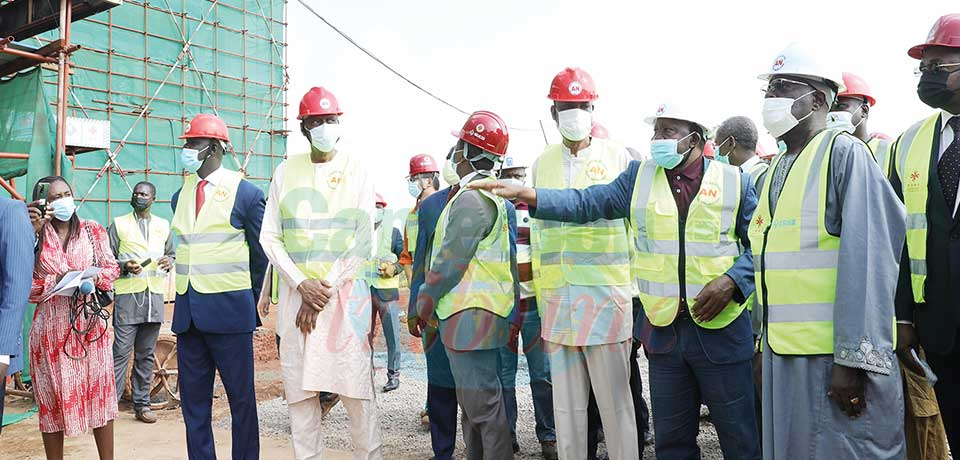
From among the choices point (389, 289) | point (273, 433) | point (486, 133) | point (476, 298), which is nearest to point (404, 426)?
point (273, 433)

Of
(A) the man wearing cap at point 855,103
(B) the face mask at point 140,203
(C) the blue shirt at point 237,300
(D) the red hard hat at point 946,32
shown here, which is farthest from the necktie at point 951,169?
(B) the face mask at point 140,203

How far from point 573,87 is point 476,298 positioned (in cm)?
139

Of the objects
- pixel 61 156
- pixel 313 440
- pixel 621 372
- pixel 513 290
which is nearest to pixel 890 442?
pixel 621 372

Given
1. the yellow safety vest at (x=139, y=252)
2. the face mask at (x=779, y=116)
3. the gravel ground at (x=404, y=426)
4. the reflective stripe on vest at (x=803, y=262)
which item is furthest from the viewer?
the yellow safety vest at (x=139, y=252)

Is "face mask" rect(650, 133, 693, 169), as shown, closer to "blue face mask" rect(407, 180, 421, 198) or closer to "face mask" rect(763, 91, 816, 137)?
"face mask" rect(763, 91, 816, 137)

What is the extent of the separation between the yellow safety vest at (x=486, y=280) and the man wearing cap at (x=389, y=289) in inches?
131

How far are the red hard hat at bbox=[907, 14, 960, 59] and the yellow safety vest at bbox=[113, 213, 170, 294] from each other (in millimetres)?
6422

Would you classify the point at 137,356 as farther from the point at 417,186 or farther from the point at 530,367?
the point at 530,367

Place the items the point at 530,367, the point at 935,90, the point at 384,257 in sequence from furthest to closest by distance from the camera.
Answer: the point at 384,257 < the point at 530,367 < the point at 935,90

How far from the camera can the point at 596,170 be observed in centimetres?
383

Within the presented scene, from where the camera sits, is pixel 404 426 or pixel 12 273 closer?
pixel 12 273

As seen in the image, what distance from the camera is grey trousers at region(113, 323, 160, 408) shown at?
6.28 m

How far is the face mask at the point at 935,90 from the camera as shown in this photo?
8.87 ft

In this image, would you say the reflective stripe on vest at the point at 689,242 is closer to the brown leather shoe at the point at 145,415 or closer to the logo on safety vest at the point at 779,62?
the logo on safety vest at the point at 779,62
